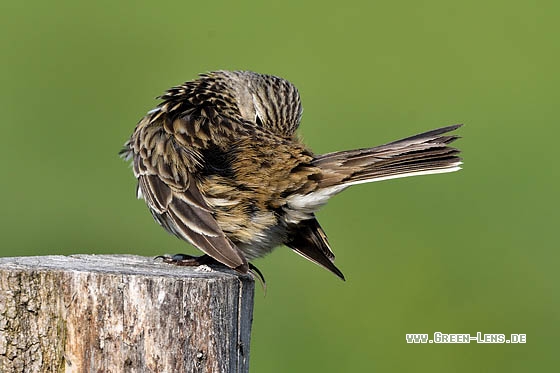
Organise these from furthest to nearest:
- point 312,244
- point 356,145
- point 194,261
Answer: point 356,145
point 312,244
point 194,261

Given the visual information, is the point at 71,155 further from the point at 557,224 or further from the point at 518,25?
the point at 518,25

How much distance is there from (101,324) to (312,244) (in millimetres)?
2062

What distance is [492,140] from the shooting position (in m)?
13.1

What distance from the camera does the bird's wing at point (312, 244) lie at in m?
6.52

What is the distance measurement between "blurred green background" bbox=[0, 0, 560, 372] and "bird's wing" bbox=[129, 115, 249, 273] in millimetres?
3386

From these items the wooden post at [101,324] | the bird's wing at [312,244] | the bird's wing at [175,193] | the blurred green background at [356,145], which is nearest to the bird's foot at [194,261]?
the bird's wing at [175,193]

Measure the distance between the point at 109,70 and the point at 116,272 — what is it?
9606mm

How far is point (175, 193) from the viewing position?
6.02 m

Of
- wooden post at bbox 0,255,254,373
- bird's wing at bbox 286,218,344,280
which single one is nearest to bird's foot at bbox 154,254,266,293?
bird's wing at bbox 286,218,344,280

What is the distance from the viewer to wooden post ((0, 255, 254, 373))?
187 inches

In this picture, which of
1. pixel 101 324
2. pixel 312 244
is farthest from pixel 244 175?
pixel 101 324

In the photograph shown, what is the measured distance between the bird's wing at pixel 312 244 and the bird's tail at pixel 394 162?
599 mm

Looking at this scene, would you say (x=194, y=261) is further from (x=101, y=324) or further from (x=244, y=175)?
(x=101, y=324)

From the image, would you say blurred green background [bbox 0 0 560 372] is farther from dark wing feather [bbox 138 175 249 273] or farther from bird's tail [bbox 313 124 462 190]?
bird's tail [bbox 313 124 462 190]
